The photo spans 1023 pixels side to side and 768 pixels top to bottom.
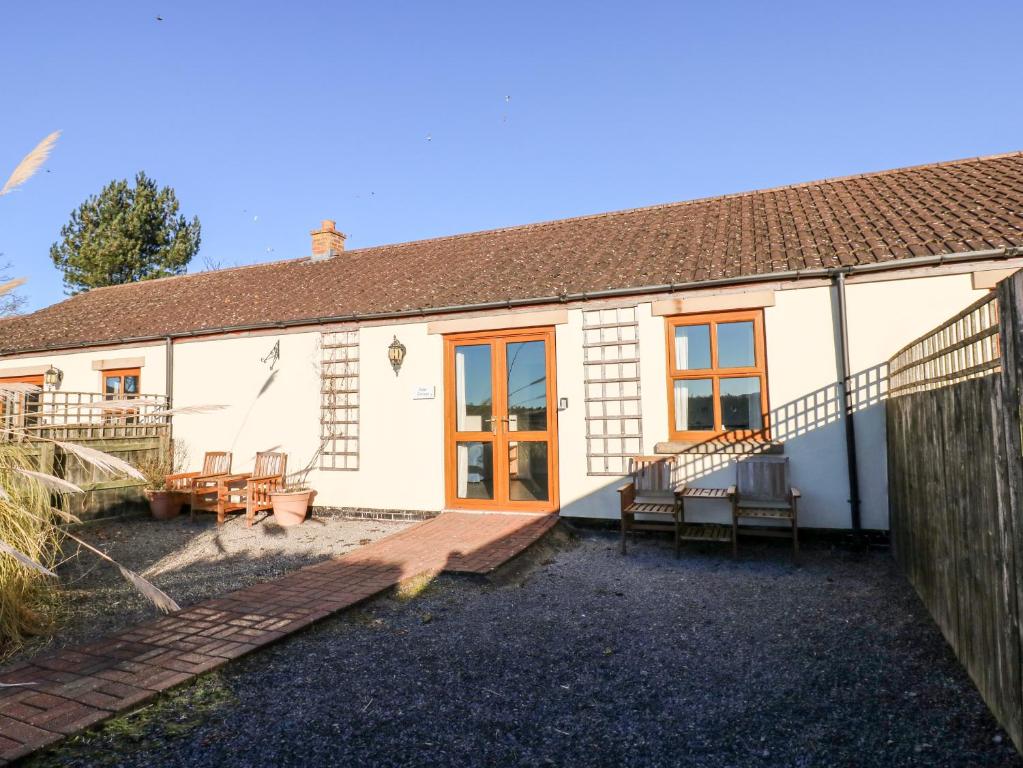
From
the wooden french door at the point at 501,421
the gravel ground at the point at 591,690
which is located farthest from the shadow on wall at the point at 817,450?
the wooden french door at the point at 501,421

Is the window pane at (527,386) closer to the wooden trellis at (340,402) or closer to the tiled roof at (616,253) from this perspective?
the tiled roof at (616,253)

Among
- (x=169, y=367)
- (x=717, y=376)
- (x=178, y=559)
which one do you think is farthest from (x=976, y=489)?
(x=169, y=367)

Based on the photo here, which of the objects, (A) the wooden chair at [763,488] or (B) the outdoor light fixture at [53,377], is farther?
(B) the outdoor light fixture at [53,377]

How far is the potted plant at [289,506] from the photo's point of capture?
852 cm

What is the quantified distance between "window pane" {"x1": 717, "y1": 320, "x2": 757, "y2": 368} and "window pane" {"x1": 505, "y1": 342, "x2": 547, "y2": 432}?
7.22 feet

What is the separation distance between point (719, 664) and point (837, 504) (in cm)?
361

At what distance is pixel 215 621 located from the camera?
4.44m

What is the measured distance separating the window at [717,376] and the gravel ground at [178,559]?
160 inches

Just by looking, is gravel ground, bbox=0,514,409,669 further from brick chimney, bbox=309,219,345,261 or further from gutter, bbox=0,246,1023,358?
brick chimney, bbox=309,219,345,261

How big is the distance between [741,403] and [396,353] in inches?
182

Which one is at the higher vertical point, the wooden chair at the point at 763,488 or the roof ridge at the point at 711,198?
the roof ridge at the point at 711,198

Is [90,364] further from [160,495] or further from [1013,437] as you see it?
[1013,437]

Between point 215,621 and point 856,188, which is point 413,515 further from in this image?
point 856,188

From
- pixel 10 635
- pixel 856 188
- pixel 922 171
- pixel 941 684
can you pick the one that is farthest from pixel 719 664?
pixel 922 171
